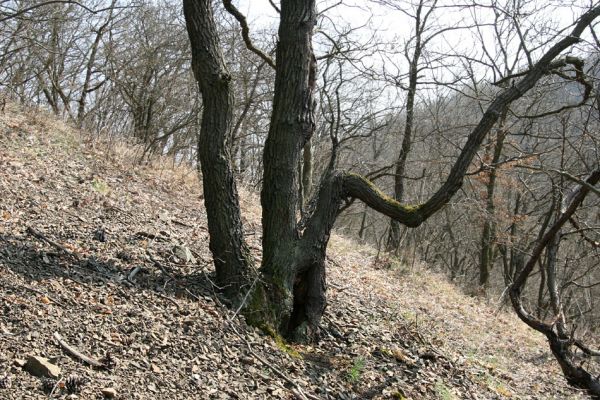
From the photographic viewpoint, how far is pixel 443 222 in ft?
78.2

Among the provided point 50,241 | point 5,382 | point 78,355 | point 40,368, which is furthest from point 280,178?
point 5,382

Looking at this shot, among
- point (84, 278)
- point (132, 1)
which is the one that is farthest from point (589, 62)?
point (132, 1)

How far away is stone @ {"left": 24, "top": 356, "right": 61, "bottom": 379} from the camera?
3320 millimetres

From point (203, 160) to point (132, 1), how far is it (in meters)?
7.54

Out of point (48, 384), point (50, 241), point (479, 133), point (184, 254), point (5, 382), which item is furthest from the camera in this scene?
point (184, 254)

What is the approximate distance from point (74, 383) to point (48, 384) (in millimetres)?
142

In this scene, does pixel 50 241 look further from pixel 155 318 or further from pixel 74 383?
pixel 74 383

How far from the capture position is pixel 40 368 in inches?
131

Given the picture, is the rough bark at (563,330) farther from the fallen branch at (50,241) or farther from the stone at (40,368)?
the stone at (40,368)

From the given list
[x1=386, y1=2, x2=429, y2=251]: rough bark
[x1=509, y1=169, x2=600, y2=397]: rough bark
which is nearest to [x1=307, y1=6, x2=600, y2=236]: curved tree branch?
[x1=509, y1=169, x2=600, y2=397]: rough bark

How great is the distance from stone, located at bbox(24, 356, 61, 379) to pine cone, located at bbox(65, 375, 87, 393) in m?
0.08

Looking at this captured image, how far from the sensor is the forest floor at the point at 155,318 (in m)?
3.76

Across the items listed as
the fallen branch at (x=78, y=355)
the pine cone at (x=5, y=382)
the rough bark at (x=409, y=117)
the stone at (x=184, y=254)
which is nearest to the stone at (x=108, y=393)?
the fallen branch at (x=78, y=355)

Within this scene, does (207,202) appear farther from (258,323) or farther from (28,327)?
Answer: (28,327)
